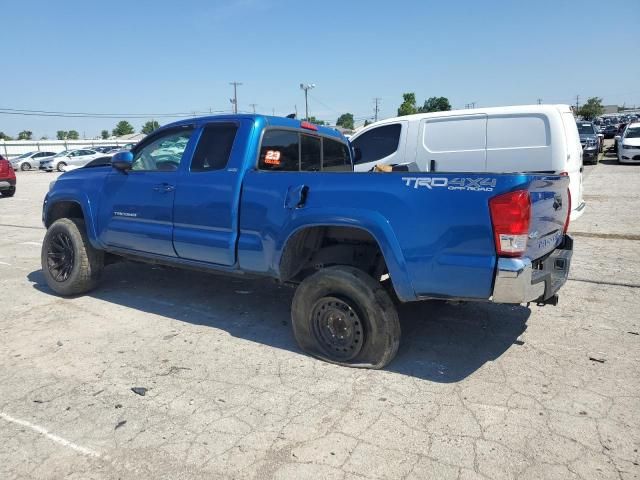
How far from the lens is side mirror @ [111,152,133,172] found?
4.81m

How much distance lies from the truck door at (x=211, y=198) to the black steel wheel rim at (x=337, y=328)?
927 millimetres

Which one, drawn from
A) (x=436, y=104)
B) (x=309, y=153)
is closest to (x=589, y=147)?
(x=309, y=153)

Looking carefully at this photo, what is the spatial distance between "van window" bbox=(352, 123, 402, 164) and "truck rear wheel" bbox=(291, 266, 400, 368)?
16.7 ft

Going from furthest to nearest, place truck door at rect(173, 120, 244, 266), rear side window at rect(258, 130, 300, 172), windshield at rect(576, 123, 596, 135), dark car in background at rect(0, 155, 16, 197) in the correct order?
windshield at rect(576, 123, 596, 135) → dark car in background at rect(0, 155, 16, 197) → rear side window at rect(258, 130, 300, 172) → truck door at rect(173, 120, 244, 266)

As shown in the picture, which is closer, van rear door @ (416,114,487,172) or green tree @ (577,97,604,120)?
van rear door @ (416,114,487,172)

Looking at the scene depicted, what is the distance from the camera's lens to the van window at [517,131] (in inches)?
275

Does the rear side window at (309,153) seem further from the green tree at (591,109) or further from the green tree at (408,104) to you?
the green tree at (591,109)

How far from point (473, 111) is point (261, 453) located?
21.2ft

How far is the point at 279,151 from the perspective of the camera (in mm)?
4430

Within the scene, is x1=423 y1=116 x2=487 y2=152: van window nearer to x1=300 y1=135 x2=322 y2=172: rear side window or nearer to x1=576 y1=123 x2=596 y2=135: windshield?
x1=300 y1=135 x2=322 y2=172: rear side window

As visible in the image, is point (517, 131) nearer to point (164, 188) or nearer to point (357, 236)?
point (357, 236)

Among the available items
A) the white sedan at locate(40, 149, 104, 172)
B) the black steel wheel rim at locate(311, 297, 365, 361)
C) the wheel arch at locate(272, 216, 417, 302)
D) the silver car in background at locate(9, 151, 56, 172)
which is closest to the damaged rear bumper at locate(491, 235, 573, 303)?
the wheel arch at locate(272, 216, 417, 302)

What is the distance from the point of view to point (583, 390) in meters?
3.26

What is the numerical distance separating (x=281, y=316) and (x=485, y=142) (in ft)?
14.9
